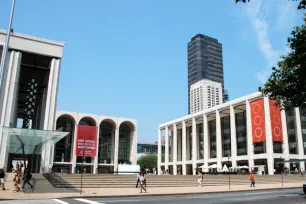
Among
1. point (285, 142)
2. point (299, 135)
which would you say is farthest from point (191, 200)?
point (299, 135)

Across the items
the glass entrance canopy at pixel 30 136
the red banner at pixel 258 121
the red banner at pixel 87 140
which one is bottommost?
the glass entrance canopy at pixel 30 136

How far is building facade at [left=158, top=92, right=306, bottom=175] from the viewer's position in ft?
196

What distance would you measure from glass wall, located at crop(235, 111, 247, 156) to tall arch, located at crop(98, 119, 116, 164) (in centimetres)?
3559

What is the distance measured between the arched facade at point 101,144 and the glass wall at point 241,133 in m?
28.7

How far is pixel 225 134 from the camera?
78438 millimetres

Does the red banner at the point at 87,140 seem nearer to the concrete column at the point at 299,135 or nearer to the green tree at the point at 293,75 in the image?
the concrete column at the point at 299,135

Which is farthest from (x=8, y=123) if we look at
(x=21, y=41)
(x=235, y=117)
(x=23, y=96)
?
(x=235, y=117)

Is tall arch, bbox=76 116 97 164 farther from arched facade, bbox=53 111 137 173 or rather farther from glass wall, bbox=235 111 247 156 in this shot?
glass wall, bbox=235 111 247 156

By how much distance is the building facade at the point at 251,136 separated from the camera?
59875 millimetres

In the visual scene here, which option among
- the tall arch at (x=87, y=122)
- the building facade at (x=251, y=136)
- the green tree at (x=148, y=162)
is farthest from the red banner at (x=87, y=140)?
the green tree at (x=148, y=162)

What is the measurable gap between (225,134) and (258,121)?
17278 millimetres

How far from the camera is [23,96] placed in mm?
55406

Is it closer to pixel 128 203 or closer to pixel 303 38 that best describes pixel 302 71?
pixel 303 38

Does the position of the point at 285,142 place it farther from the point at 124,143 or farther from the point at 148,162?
the point at 148,162
